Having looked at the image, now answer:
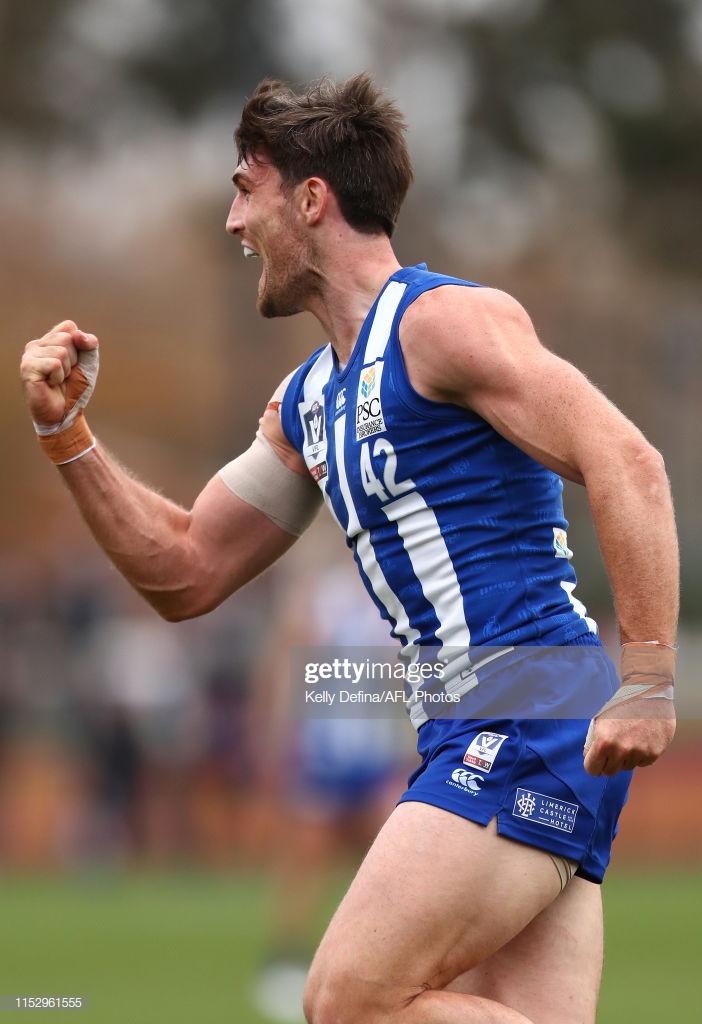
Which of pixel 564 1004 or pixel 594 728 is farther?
pixel 564 1004

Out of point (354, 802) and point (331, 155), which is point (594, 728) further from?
point (354, 802)

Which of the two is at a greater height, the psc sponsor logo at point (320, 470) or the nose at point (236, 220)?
the nose at point (236, 220)

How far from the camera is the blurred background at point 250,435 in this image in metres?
9.62

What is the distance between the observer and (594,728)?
344 centimetres

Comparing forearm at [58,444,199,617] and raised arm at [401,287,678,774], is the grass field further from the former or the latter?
raised arm at [401,287,678,774]

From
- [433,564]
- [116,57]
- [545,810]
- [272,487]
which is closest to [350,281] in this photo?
[272,487]

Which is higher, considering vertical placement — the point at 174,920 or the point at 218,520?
the point at 218,520

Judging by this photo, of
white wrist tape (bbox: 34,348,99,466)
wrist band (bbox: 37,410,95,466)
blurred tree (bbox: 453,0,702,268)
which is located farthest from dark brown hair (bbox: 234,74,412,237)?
blurred tree (bbox: 453,0,702,268)

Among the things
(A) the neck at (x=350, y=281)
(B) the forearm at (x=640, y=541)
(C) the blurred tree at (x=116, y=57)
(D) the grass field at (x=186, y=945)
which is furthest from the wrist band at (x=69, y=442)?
(C) the blurred tree at (x=116, y=57)

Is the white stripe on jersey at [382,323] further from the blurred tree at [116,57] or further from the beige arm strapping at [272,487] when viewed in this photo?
the blurred tree at [116,57]

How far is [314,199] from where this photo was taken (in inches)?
167

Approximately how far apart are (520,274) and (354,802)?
1549cm

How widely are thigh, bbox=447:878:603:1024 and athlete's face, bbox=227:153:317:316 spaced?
167cm

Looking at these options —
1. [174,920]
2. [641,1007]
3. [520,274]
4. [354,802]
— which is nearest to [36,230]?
[520,274]
